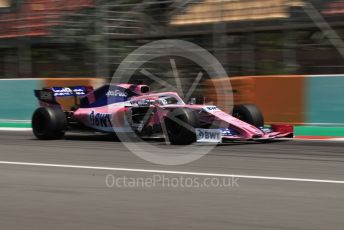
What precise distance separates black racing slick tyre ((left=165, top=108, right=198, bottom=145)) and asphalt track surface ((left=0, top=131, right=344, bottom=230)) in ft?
1.81

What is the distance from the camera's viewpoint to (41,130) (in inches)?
476

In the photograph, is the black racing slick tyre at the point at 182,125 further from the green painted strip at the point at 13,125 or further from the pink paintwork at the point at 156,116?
the green painted strip at the point at 13,125

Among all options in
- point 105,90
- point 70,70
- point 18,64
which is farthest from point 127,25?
point 105,90

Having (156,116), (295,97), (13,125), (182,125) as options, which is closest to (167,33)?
(13,125)

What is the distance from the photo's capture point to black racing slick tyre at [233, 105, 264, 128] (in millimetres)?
11086

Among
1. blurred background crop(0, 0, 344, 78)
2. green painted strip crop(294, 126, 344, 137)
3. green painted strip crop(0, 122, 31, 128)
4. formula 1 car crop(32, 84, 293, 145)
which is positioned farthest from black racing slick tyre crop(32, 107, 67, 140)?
green painted strip crop(294, 126, 344, 137)

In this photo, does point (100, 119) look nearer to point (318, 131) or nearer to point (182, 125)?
point (182, 125)

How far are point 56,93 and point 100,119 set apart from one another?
130cm

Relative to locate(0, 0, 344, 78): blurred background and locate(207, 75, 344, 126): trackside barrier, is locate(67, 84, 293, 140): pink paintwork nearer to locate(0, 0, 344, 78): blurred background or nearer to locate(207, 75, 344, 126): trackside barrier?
locate(207, 75, 344, 126): trackside barrier

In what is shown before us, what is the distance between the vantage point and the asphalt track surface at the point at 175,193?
527 cm

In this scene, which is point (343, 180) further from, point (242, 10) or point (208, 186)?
point (242, 10)

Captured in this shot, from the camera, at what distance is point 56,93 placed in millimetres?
12359

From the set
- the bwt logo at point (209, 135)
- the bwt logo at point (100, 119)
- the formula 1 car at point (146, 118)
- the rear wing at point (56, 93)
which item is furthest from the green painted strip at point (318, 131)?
the rear wing at point (56, 93)

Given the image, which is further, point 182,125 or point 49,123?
point 49,123
